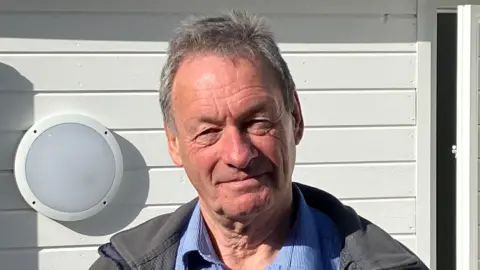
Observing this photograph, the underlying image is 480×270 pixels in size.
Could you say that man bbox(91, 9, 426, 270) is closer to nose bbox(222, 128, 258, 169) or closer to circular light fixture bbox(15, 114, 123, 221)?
nose bbox(222, 128, 258, 169)

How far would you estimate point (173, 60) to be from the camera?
5.35 feet

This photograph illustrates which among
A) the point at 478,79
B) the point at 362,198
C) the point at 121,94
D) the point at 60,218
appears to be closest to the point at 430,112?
the point at 478,79

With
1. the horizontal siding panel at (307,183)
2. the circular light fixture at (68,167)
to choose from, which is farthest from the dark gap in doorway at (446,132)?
the circular light fixture at (68,167)

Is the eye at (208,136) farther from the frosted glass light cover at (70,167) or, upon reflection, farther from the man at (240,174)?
the frosted glass light cover at (70,167)

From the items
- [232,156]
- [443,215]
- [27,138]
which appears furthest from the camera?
[443,215]

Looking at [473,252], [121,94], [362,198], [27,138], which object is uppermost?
[121,94]

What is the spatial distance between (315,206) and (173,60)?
0.51m

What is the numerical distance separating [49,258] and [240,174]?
1.98 meters

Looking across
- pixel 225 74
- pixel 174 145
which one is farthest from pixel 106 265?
pixel 225 74

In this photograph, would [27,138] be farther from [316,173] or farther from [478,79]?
[478,79]

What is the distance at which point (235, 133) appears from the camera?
1.52 meters

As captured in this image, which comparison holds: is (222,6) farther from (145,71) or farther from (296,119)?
(296,119)

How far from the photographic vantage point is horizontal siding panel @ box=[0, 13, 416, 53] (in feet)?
10.4

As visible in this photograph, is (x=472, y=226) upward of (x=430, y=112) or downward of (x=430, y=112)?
downward
